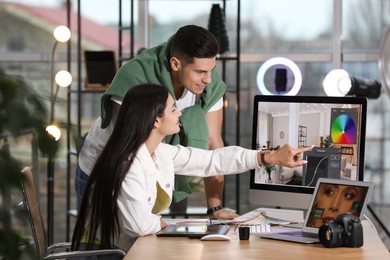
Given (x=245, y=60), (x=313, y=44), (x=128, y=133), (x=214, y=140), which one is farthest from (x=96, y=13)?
(x=128, y=133)

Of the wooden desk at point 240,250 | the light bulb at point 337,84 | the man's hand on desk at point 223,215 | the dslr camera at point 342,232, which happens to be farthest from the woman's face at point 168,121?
the light bulb at point 337,84

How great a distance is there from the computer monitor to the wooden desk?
1.14 feet

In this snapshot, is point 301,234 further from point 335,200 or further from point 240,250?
→ point 240,250

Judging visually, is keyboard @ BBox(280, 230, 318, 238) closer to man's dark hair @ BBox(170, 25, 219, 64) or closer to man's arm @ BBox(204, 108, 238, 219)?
man's arm @ BBox(204, 108, 238, 219)

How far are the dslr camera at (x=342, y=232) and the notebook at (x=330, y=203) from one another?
0.06 metres

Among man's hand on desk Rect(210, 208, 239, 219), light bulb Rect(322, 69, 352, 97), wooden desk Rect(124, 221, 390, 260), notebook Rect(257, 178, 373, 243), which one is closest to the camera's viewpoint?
wooden desk Rect(124, 221, 390, 260)

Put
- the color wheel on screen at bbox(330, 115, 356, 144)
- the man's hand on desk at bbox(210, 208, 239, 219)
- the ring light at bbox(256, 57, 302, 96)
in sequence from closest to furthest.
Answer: the color wheel on screen at bbox(330, 115, 356, 144)
the man's hand on desk at bbox(210, 208, 239, 219)
the ring light at bbox(256, 57, 302, 96)

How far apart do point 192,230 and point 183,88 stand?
573 millimetres

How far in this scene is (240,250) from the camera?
87.5 inches

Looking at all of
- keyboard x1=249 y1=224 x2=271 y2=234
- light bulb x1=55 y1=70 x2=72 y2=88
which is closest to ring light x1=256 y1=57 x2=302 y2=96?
keyboard x1=249 y1=224 x2=271 y2=234

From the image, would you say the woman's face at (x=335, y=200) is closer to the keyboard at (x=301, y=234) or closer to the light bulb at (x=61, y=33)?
the keyboard at (x=301, y=234)

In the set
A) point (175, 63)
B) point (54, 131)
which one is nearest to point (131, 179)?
point (175, 63)

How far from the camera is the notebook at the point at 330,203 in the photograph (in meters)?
2.30

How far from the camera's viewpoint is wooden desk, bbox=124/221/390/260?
2131 millimetres
